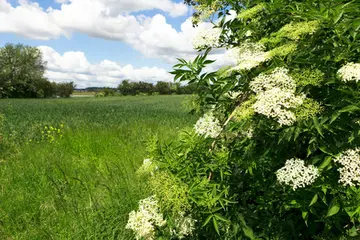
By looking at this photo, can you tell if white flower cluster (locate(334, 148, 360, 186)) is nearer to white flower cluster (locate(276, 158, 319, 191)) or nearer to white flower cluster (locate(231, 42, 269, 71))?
white flower cluster (locate(276, 158, 319, 191))

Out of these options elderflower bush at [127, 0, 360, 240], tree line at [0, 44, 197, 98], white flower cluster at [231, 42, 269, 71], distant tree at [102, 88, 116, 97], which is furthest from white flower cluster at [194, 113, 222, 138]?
distant tree at [102, 88, 116, 97]

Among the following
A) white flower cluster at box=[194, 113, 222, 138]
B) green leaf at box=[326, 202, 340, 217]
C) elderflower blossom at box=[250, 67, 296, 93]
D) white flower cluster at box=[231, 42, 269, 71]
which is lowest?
green leaf at box=[326, 202, 340, 217]

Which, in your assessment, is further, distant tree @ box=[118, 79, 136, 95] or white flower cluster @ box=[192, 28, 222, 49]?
distant tree @ box=[118, 79, 136, 95]

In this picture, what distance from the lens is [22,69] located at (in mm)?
77750

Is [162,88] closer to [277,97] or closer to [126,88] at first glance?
[126,88]

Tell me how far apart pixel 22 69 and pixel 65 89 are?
35.2 ft

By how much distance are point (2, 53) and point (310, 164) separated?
8754 cm

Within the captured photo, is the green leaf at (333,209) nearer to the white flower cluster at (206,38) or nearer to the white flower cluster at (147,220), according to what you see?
the white flower cluster at (147,220)

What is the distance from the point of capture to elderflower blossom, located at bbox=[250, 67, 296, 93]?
210cm

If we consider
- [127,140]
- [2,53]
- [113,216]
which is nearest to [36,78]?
[2,53]

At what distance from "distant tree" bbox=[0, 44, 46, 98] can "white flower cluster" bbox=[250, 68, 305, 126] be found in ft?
248

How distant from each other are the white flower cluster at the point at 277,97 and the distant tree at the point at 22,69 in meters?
75.6

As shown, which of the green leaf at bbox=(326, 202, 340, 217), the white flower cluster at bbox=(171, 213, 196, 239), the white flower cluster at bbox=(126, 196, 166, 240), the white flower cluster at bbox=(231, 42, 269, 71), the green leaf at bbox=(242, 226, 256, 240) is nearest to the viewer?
the green leaf at bbox=(326, 202, 340, 217)

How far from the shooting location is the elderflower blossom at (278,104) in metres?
2.00
